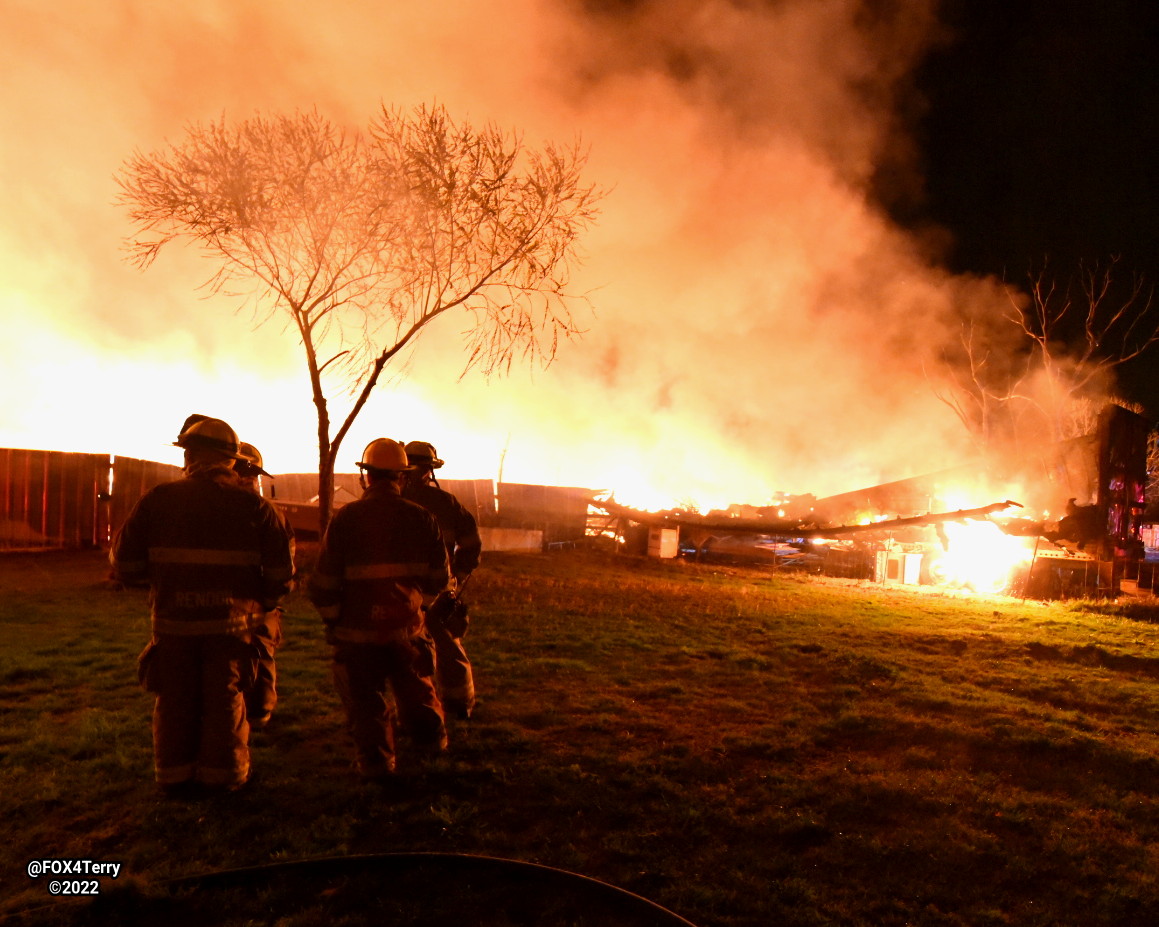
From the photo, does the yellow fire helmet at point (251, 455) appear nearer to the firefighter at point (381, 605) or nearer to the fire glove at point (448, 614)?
the firefighter at point (381, 605)

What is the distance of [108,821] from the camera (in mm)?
3881

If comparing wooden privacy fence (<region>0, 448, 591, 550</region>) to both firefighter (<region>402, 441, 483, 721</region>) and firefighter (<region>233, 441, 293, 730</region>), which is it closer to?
firefighter (<region>233, 441, 293, 730</region>)

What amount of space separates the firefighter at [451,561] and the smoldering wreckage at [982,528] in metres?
5.43

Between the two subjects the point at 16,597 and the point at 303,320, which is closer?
the point at 16,597

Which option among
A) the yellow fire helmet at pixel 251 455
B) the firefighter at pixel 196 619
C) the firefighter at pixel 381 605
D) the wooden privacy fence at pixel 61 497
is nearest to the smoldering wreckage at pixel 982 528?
the firefighter at pixel 381 605

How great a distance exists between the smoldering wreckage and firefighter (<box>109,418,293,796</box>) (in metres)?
7.21

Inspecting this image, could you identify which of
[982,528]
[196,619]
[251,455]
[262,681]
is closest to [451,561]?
[262,681]

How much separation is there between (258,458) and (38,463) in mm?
14034

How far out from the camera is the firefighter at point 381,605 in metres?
4.47

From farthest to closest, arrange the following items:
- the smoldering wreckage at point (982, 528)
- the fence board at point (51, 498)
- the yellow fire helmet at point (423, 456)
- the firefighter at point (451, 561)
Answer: the fence board at point (51, 498), the smoldering wreckage at point (982, 528), the yellow fire helmet at point (423, 456), the firefighter at point (451, 561)

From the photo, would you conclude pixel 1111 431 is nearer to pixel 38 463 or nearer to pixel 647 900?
pixel 647 900

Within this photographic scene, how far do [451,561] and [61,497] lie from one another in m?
15.2

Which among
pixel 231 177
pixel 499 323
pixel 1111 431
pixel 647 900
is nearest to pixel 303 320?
pixel 231 177

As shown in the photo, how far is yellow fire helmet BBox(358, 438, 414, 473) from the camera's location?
4.80m
